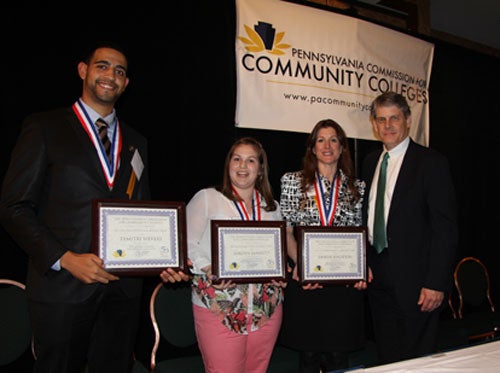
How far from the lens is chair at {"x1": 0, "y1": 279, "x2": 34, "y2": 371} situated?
2.52 metres

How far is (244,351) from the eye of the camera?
2.34 meters

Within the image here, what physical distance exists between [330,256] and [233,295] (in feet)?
1.95

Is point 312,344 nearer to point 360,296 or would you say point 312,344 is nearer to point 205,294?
point 360,296

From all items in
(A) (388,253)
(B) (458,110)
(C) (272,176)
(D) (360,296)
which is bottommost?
(D) (360,296)

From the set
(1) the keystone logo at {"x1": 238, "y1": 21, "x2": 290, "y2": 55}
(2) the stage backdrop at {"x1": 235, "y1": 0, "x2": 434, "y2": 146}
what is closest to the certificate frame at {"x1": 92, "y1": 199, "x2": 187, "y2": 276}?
(2) the stage backdrop at {"x1": 235, "y1": 0, "x2": 434, "y2": 146}

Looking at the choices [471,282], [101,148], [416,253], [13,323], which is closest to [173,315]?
[13,323]

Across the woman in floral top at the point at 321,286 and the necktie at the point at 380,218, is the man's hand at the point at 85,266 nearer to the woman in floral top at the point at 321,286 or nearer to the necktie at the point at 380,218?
the woman in floral top at the point at 321,286

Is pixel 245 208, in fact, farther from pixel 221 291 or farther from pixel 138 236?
pixel 138 236

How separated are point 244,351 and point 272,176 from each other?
67.8 inches

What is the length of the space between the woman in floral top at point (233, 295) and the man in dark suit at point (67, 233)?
38 cm

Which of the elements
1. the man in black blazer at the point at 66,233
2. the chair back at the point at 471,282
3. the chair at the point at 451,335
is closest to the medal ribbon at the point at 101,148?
the man in black blazer at the point at 66,233

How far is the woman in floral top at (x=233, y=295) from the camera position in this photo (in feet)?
7.52

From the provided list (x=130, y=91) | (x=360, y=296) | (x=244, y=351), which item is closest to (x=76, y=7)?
(x=130, y=91)

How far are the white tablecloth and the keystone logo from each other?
2.70 m
